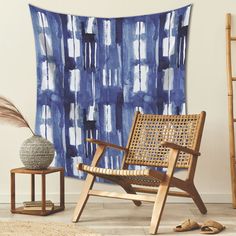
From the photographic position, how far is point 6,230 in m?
3.31

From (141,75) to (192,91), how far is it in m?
0.46

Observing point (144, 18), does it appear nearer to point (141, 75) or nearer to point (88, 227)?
point (141, 75)

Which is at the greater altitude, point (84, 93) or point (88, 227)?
point (84, 93)

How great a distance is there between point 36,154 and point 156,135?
98 centimetres

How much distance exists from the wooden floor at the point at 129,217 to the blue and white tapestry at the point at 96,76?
476 mm

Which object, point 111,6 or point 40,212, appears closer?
point 40,212

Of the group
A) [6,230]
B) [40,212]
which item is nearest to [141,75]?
[40,212]

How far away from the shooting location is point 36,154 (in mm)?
3971

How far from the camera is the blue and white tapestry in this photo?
14.9ft

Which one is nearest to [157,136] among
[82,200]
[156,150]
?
[156,150]

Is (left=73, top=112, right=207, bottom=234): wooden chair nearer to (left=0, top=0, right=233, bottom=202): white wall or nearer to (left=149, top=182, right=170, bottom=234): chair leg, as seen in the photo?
(left=149, top=182, right=170, bottom=234): chair leg

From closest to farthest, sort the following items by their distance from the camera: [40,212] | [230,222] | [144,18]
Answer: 1. [230,222]
2. [40,212]
3. [144,18]

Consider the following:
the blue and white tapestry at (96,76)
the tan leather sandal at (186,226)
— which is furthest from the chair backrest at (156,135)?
the tan leather sandal at (186,226)

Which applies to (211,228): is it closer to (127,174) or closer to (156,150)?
(127,174)
